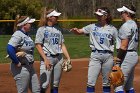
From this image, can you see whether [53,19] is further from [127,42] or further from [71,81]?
[71,81]

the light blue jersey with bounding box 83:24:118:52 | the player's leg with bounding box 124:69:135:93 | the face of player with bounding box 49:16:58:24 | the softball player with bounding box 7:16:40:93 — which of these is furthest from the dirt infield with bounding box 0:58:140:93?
the softball player with bounding box 7:16:40:93

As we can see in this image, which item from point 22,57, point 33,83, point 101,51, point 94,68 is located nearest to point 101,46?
point 101,51

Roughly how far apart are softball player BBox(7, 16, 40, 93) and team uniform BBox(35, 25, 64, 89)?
38cm

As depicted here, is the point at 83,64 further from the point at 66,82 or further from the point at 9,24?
the point at 9,24

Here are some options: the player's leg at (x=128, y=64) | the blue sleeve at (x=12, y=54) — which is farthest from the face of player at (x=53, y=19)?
the player's leg at (x=128, y=64)

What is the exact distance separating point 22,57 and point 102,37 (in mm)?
1542

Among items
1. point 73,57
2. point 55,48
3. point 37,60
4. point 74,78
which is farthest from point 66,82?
point 73,57

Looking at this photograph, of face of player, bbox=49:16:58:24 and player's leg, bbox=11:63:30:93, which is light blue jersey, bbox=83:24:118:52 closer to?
face of player, bbox=49:16:58:24

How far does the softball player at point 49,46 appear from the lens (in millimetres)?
7449

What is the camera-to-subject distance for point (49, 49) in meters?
7.51

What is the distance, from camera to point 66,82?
11.4m

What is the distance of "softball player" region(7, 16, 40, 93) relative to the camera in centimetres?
678

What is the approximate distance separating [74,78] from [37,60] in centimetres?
510

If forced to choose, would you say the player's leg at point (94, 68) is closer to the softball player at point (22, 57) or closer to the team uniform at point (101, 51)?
the team uniform at point (101, 51)
